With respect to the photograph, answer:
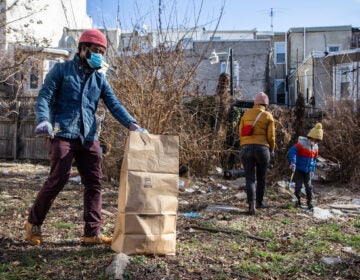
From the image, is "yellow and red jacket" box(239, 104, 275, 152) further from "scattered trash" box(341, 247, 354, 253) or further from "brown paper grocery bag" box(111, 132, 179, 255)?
"brown paper grocery bag" box(111, 132, 179, 255)

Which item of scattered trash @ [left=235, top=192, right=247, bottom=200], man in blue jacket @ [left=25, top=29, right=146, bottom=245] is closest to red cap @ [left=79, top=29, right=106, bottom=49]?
man in blue jacket @ [left=25, top=29, right=146, bottom=245]

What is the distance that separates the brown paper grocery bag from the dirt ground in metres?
0.16

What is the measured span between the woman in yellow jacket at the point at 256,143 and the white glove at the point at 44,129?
11.5ft

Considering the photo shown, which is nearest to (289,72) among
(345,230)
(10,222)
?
(345,230)

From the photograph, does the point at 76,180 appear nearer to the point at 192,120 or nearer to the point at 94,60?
the point at 192,120

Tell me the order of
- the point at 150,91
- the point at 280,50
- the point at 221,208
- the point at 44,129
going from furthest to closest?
the point at 280,50, the point at 150,91, the point at 221,208, the point at 44,129

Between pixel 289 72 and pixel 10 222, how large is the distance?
24.9 metres

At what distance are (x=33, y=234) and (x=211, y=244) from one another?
5.81 feet

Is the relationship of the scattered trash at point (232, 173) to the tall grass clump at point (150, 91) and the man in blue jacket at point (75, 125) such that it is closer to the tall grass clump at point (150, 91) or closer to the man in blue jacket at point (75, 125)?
the tall grass clump at point (150, 91)

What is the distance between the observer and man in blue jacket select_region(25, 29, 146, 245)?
3482mm

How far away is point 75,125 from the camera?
139 inches

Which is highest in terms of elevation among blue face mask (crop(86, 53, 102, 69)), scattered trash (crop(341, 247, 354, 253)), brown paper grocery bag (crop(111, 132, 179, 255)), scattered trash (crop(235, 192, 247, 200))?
blue face mask (crop(86, 53, 102, 69))

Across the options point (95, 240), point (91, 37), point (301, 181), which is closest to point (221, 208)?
point (301, 181)

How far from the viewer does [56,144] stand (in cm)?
347
